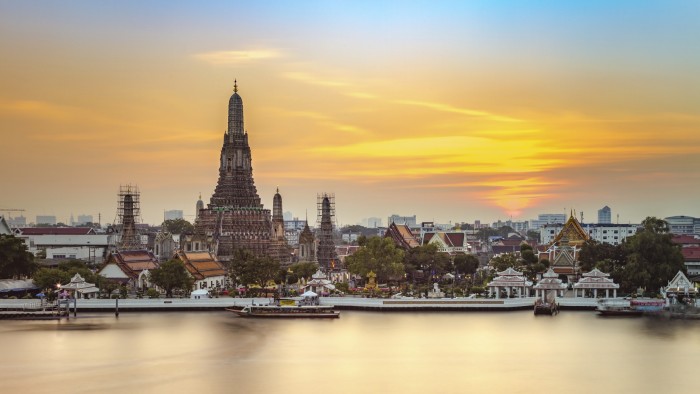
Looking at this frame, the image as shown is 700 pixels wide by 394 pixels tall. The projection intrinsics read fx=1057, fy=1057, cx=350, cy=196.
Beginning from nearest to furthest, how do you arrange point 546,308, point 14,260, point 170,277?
1. point 546,308
2. point 170,277
3. point 14,260

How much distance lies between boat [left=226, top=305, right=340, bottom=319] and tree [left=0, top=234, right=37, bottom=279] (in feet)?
50.1

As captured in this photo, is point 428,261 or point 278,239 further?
point 278,239

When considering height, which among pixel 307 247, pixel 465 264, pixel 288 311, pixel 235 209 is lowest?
pixel 288 311

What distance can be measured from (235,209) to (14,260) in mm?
26371

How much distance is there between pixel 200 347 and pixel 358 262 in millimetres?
28315

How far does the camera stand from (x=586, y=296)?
61.9 metres

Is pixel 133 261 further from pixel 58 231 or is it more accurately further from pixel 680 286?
pixel 58 231

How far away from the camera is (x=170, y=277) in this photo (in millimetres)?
61656

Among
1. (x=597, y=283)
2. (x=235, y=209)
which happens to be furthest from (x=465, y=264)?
(x=597, y=283)

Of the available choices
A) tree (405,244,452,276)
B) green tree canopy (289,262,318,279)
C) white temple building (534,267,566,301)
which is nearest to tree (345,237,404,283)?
green tree canopy (289,262,318,279)

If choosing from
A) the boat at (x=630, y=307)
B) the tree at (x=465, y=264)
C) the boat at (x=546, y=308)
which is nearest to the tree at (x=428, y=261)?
the tree at (x=465, y=264)

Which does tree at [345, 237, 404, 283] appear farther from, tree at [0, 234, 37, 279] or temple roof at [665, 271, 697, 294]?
tree at [0, 234, 37, 279]

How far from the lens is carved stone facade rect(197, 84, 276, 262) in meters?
83.9

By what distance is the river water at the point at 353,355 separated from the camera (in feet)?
116
